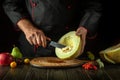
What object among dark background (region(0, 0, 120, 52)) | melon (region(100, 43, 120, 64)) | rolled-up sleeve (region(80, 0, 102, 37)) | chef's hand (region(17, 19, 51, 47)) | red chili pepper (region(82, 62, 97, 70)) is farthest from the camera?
dark background (region(0, 0, 120, 52))

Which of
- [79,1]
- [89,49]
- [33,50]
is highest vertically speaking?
[79,1]

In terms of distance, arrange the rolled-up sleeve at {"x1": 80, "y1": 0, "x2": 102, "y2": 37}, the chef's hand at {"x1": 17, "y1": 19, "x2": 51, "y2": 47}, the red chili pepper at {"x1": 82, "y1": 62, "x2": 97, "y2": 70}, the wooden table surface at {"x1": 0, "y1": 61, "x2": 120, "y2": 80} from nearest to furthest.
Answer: the wooden table surface at {"x1": 0, "y1": 61, "x2": 120, "y2": 80}
the red chili pepper at {"x1": 82, "y1": 62, "x2": 97, "y2": 70}
the chef's hand at {"x1": 17, "y1": 19, "x2": 51, "y2": 47}
the rolled-up sleeve at {"x1": 80, "y1": 0, "x2": 102, "y2": 37}

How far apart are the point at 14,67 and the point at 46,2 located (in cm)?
60

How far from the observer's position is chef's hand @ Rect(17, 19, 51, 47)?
2.12 m

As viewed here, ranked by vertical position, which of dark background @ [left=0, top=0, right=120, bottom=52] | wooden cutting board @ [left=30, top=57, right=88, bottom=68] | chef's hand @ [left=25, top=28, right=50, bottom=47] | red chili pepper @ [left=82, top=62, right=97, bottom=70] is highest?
chef's hand @ [left=25, top=28, right=50, bottom=47]

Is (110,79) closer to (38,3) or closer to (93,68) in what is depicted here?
(93,68)

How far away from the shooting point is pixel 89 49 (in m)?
2.90

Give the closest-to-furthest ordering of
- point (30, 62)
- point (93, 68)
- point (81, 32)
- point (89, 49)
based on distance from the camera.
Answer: point (93, 68)
point (30, 62)
point (81, 32)
point (89, 49)

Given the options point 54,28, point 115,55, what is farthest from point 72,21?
point 115,55

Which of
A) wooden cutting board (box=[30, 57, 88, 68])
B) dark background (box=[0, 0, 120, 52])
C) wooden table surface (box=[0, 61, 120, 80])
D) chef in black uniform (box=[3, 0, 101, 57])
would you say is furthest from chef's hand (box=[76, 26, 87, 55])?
dark background (box=[0, 0, 120, 52])

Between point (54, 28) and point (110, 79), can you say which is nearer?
point (110, 79)

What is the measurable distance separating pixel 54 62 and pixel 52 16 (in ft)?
1.48

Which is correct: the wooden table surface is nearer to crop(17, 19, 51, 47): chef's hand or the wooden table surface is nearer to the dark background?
crop(17, 19, 51, 47): chef's hand

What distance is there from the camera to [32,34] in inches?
85.2
